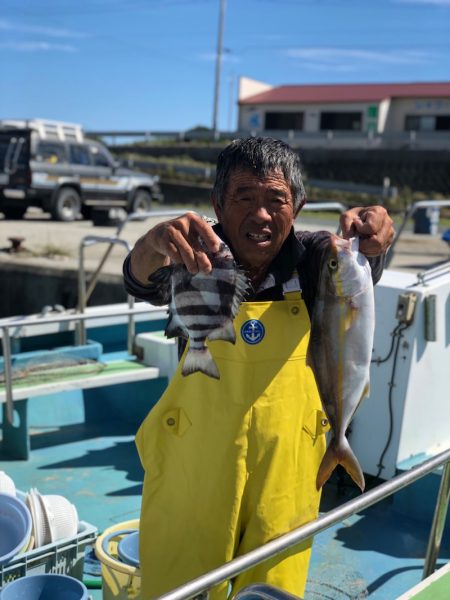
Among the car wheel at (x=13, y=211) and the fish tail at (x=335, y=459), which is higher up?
the fish tail at (x=335, y=459)

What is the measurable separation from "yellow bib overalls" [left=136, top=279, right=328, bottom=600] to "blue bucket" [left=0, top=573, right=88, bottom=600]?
2.66 ft

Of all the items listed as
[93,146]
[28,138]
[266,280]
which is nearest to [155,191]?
[93,146]

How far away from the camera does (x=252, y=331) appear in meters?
1.98

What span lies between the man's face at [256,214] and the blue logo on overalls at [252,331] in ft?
0.56

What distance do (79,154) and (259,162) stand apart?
18.5 m

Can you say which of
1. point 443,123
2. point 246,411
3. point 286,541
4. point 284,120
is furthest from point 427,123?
point 286,541

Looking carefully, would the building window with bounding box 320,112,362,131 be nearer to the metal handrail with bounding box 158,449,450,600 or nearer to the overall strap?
the metal handrail with bounding box 158,449,450,600

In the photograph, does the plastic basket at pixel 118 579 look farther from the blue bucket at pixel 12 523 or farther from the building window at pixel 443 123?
the building window at pixel 443 123

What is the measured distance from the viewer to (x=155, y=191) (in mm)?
21453

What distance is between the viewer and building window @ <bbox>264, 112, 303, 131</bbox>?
46.3 metres

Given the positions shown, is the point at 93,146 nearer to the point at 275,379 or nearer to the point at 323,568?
the point at 323,568

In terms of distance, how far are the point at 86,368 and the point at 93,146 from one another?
49.5 feet

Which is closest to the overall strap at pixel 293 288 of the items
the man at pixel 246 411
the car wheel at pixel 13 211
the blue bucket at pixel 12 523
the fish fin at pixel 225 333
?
the man at pixel 246 411

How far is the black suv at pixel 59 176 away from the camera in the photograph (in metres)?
18.6
